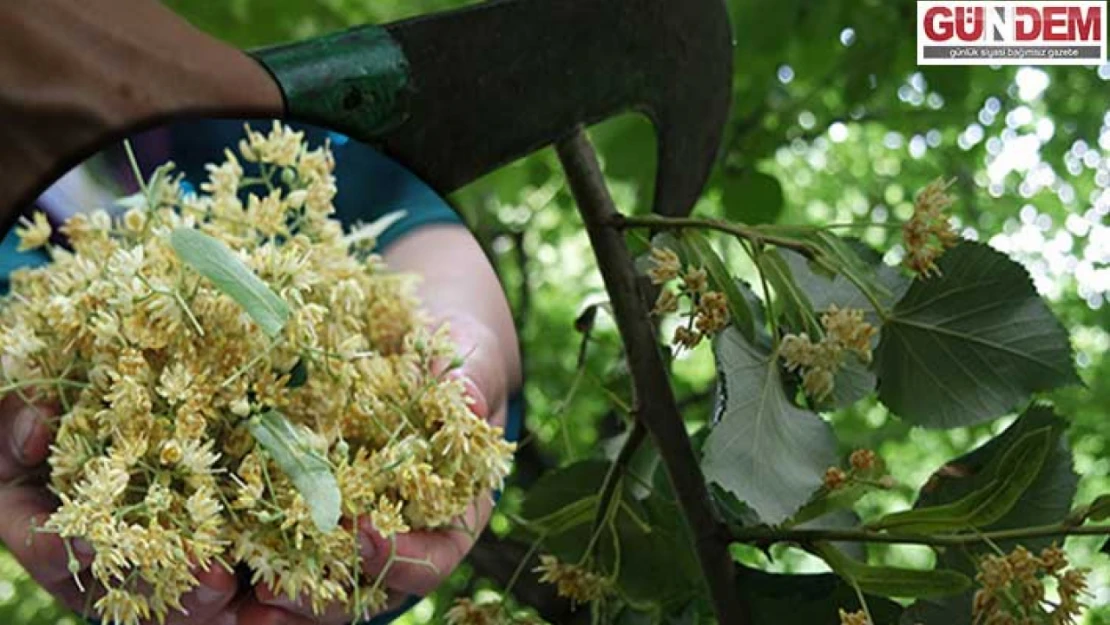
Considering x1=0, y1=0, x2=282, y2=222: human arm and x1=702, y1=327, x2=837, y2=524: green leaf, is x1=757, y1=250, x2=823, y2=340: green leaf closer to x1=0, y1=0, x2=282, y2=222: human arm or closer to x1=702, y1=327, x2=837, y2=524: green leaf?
x1=702, y1=327, x2=837, y2=524: green leaf

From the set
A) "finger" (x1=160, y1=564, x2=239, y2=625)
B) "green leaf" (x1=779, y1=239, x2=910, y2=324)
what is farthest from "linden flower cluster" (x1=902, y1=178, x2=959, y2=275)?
"finger" (x1=160, y1=564, x2=239, y2=625)

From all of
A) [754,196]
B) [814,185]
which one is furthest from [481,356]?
[814,185]

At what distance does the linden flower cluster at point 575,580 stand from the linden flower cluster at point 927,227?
0.52 ft

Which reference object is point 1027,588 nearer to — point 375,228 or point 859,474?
point 859,474

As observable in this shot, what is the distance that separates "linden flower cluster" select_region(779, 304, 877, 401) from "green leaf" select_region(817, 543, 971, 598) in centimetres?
5

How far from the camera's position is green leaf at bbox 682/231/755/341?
476mm

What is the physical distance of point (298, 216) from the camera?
1.47 feet

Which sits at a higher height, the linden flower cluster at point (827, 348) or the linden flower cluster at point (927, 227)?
the linden flower cluster at point (927, 227)

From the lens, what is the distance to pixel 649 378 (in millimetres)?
535

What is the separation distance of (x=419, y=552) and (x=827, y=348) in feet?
0.48

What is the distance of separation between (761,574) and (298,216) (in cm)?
21

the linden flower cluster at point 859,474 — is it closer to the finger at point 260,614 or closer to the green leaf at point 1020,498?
the green leaf at point 1020,498

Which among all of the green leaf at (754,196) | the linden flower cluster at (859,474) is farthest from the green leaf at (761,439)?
the green leaf at (754,196)

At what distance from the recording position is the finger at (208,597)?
39 cm
